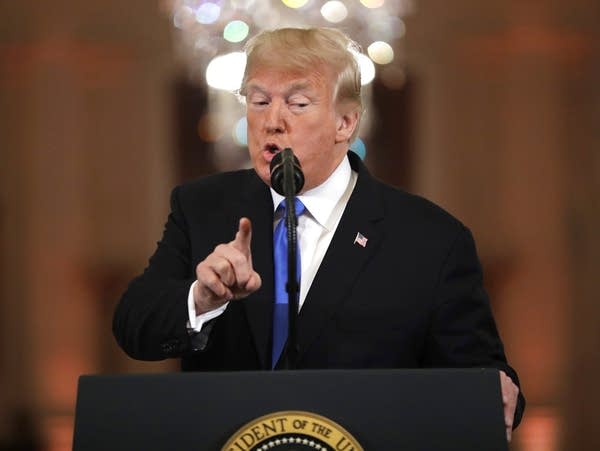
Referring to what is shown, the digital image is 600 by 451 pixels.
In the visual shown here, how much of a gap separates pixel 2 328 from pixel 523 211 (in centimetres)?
267

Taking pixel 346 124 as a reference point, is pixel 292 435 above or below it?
below

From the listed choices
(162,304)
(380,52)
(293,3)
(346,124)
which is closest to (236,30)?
(293,3)

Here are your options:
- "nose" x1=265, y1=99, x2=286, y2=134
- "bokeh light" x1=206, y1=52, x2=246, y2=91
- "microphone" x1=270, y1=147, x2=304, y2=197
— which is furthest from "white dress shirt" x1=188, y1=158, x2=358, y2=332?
"bokeh light" x1=206, y1=52, x2=246, y2=91

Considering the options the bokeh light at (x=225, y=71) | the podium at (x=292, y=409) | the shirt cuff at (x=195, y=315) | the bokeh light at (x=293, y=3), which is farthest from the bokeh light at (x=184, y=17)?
the podium at (x=292, y=409)

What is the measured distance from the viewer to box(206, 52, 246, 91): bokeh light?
493 centimetres

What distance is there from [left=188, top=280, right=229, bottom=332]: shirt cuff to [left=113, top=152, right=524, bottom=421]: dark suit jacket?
0.20 ft

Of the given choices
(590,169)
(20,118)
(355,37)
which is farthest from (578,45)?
(20,118)

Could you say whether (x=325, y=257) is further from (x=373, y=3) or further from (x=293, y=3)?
(x=373, y=3)

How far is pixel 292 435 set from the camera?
117cm

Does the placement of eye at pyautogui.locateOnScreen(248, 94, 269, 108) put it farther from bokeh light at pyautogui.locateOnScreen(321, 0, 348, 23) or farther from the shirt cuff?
bokeh light at pyautogui.locateOnScreen(321, 0, 348, 23)

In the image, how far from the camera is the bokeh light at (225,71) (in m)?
4.93

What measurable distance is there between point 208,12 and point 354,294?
3.60m

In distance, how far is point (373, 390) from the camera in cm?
119

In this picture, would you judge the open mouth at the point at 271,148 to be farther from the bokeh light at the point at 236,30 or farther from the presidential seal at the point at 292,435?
the bokeh light at the point at 236,30
